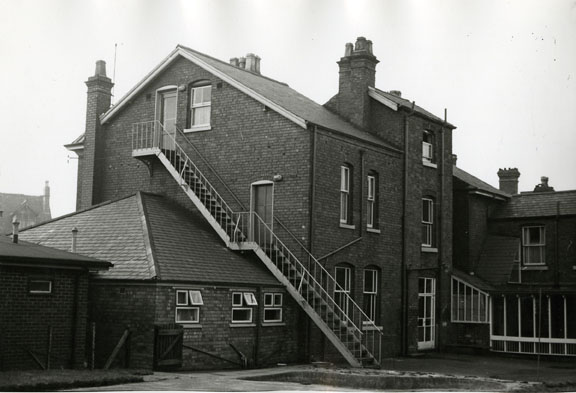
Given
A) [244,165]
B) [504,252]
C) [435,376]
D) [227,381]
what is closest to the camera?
[227,381]

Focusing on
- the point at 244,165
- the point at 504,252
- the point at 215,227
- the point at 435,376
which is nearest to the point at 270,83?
the point at 244,165

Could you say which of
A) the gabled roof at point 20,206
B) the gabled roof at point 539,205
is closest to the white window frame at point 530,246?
the gabled roof at point 539,205

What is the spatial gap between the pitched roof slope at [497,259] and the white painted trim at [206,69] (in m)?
12.2

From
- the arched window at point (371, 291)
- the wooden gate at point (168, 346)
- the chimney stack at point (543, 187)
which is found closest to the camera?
the wooden gate at point (168, 346)

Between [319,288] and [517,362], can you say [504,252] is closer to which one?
[517,362]

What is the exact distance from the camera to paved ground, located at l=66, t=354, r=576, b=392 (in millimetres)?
16234

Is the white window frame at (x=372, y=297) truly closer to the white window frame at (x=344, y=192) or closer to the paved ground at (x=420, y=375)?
the paved ground at (x=420, y=375)

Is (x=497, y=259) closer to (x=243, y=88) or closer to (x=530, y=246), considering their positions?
(x=530, y=246)

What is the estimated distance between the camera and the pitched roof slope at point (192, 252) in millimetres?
20922

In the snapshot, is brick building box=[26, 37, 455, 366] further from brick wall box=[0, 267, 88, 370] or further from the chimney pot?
brick wall box=[0, 267, 88, 370]

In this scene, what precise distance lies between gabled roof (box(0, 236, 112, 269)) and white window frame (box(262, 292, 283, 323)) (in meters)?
5.03

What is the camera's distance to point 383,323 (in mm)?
26859

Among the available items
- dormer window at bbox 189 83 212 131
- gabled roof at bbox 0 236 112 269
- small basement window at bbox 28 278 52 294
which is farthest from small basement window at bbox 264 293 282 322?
dormer window at bbox 189 83 212 131

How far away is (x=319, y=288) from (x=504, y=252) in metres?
11.7
